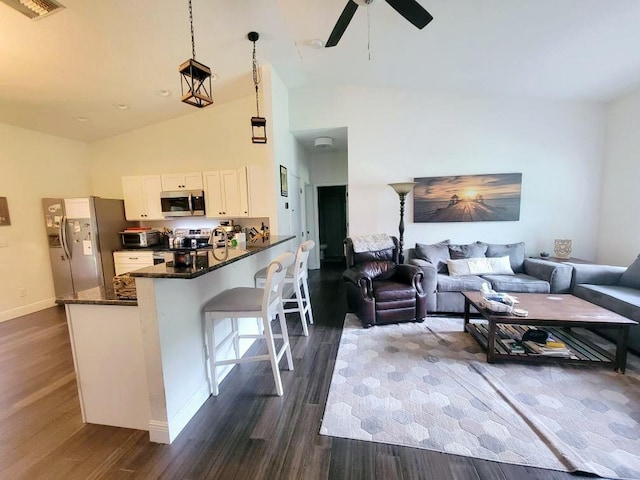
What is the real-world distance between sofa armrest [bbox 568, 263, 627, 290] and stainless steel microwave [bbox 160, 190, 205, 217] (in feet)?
16.4

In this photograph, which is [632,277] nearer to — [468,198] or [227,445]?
[468,198]

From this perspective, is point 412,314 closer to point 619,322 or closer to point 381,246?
point 381,246

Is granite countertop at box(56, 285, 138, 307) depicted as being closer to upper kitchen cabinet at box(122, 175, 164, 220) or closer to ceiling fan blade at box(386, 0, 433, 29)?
ceiling fan blade at box(386, 0, 433, 29)

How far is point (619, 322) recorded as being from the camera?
2.09 m

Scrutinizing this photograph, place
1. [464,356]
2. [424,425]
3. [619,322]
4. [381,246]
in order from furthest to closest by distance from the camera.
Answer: [381,246] → [464,356] → [619,322] → [424,425]

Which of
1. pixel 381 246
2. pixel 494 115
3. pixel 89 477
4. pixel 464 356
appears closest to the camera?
pixel 89 477

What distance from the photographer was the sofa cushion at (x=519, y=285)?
3.22m

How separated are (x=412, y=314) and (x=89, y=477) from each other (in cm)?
292

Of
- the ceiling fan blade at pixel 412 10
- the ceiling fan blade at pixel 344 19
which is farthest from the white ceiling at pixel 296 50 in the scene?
the ceiling fan blade at pixel 412 10

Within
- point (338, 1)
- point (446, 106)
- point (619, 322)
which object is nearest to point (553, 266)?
point (619, 322)

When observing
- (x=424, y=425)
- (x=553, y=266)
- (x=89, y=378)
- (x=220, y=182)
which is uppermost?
(x=220, y=182)

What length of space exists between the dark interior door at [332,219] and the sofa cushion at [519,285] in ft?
14.5

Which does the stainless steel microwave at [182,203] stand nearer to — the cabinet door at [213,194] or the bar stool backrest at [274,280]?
the cabinet door at [213,194]

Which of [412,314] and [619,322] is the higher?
[619,322]
